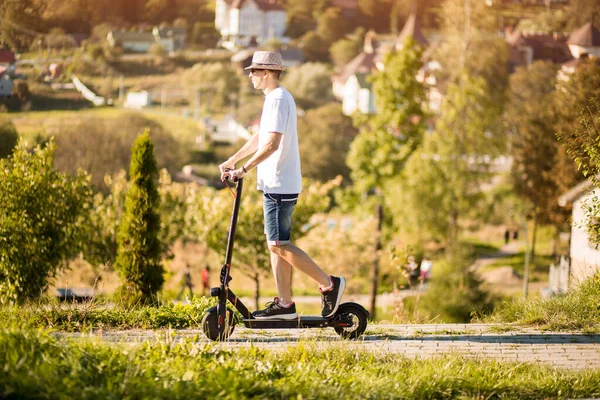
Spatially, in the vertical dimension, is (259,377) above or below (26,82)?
below

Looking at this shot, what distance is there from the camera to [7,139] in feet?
59.5

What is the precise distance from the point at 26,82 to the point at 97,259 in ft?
28.1

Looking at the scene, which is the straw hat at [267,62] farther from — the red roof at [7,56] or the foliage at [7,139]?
the red roof at [7,56]

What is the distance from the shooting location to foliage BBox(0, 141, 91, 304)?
11570 mm

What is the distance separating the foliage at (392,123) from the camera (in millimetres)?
36531

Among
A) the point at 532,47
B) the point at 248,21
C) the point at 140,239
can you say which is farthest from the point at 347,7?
the point at 140,239

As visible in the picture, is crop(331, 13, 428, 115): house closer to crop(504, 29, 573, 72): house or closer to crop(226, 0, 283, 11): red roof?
crop(226, 0, 283, 11): red roof

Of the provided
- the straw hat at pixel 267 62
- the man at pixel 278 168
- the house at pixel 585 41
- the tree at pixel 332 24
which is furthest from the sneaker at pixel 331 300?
the tree at pixel 332 24

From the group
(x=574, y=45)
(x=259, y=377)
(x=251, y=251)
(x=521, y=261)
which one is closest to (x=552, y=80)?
(x=574, y=45)

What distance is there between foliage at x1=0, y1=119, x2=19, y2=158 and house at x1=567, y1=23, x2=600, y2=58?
68.3 feet

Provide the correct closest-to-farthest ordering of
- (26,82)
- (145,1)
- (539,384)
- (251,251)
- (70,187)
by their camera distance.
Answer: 1. (539,384)
2. (70,187)
3. (251,251)
4. (26,82)
5. (145,1)

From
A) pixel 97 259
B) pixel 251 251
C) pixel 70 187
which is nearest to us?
pixel 70 187

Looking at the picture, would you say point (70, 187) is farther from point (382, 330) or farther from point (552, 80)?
point (552, 80)

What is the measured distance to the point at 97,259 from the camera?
2359 cm
